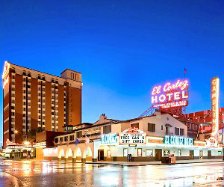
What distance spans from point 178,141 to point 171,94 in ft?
73.6

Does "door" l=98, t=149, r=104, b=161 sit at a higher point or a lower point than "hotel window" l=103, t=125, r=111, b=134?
lower

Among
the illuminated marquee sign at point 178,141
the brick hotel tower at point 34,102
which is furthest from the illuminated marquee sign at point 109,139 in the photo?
the brick hotel tower at point 34,102

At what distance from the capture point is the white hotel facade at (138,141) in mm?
58969

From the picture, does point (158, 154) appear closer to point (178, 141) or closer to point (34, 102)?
point (178, 141)

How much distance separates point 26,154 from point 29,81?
61632 mm

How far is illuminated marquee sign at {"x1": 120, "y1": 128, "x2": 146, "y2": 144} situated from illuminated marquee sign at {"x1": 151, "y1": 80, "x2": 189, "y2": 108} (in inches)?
1115

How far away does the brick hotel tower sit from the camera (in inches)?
6570

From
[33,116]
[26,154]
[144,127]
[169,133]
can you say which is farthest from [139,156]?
[33,116]

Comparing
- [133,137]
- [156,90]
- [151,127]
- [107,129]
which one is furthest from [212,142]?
[133,137]

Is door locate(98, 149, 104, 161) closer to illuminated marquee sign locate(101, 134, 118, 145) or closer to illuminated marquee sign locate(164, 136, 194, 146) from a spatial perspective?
illuminated marquee sign locate(101, 134, 118, 145)

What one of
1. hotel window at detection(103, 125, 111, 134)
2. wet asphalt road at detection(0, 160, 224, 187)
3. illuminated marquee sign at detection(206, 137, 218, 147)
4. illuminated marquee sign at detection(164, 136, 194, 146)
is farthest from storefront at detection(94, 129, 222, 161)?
wet asphalt road at detection(0, 160, 224, 187)

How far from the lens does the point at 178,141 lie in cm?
6544

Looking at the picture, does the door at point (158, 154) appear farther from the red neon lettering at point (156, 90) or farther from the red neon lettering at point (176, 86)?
the red neon lettering at point (156, 90)

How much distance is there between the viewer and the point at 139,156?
6094cm
